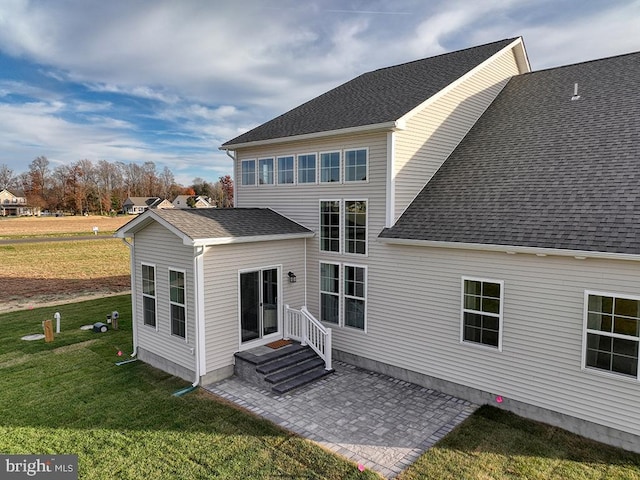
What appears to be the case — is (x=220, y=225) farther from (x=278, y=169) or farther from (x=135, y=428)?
(x=135, y=428)

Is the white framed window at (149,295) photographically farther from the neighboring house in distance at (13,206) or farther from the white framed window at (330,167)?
the neighboring house in distance at (13,206)

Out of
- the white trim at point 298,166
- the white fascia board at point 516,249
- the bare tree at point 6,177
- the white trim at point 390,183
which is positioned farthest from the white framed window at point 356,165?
the bare tree at point 6,177

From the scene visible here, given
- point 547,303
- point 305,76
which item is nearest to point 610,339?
point 547,303

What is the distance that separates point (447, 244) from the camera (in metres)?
7.88

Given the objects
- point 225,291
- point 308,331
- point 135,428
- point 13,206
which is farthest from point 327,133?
point 13,206

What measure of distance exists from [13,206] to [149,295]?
10325 centimetres

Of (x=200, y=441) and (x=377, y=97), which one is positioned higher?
(x=377, y=97)

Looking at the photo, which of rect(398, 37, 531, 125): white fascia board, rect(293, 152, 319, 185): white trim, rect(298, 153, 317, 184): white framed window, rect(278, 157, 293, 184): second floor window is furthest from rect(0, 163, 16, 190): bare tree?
rect(398, 37, 531, 125): white fascia board

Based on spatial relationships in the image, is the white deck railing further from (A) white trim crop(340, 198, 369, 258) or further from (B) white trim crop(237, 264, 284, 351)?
(A) white trim crop(340, 198, 369, 258)

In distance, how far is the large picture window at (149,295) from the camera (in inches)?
387

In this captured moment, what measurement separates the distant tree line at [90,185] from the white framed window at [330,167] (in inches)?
2514

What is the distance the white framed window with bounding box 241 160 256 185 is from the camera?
12.0 metres

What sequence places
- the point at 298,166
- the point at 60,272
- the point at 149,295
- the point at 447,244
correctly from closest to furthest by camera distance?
1. the point at 447,244
2. the point at 149,295
3. the point at 298,166
4. the point at 60,272

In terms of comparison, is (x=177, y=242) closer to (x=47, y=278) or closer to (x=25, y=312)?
(x=25, y=312)
